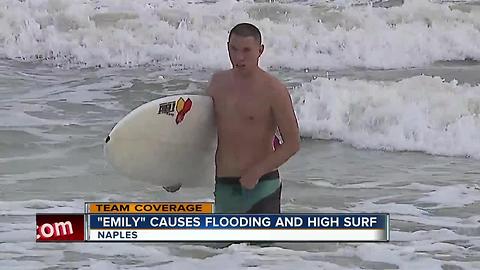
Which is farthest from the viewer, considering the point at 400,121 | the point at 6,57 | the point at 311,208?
the point at 6,57

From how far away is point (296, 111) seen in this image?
32.1ft

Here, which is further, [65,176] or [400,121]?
[400,121]

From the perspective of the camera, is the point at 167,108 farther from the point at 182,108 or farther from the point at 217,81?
the point at 217,81

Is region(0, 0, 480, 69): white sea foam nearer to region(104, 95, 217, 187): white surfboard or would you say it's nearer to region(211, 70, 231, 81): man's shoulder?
region(104, 95, 217, 187): white surfboard

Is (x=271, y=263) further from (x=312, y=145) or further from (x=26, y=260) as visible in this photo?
(x=312, y=145)

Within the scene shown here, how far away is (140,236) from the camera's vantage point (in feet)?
13.3

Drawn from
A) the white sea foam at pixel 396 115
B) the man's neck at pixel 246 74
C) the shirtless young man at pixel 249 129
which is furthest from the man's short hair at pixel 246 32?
the white sea foam at pixel 396 115

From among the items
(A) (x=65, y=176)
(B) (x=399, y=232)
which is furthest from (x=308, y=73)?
(B) (x=399, y=232)

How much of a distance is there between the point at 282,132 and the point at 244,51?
0.41 m

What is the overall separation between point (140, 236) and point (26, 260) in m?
0.95

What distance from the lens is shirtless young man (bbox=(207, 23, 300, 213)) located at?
4086 mm

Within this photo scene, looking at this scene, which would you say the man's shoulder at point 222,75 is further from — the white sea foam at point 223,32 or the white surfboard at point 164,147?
the white sea foam at point 223,32

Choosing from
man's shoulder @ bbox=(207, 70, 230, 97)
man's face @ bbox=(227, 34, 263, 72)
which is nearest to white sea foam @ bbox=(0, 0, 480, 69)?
man's shoulder @ bbox=(207, 70, 230, 97)

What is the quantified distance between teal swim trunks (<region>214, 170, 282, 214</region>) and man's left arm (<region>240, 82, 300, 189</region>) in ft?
0.30
